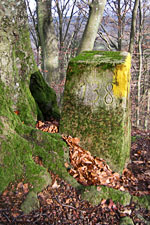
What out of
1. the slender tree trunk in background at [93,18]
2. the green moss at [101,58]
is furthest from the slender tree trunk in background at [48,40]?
the green moss at [101,58]

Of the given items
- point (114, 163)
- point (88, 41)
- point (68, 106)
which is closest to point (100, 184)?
point (114, 163)

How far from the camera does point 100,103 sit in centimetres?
342

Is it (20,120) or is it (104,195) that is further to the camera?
(20,120)

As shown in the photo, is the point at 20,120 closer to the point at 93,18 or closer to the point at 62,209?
the point at 62,209

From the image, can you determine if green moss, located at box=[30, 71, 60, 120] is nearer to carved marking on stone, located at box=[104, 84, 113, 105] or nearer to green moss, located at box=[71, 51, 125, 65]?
green moss, located at box=[71, 51, 125, 65]

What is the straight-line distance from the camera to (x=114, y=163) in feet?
11.5

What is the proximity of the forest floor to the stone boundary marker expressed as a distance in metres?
0.97

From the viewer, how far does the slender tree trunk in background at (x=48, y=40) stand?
684 cm

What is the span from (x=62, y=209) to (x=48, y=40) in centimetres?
630

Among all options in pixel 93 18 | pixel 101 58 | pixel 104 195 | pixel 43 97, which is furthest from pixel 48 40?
pixel 104 195

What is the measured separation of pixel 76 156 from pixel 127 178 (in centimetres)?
107

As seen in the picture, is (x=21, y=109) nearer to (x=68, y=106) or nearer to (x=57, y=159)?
(x=68, y=106)

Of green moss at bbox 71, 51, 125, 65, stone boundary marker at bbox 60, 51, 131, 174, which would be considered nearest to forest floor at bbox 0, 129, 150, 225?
stone boundary marker at bbox 60, 51, 131, 174

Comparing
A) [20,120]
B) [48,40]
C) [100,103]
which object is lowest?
[20,120]
